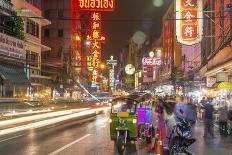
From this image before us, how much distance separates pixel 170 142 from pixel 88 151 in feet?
11.6

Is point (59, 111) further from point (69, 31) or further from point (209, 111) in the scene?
point (69, 31)

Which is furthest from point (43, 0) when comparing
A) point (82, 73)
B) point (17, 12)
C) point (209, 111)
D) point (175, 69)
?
point (209, 111)

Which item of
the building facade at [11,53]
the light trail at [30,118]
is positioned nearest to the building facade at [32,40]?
the building facade at [11,53]

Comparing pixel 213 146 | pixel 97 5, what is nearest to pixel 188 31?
pixel 213 146

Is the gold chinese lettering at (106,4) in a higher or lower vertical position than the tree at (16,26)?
higher

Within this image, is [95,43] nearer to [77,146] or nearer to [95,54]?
[95,54]

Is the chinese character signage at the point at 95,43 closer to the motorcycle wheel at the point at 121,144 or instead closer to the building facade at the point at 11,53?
the building facade at the point at 11,53

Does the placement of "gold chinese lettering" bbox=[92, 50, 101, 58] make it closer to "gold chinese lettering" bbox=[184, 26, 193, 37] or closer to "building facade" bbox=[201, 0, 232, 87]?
"building facade" bbox=[201, 0, 232, 87]

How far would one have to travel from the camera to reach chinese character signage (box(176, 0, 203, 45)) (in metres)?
31.5

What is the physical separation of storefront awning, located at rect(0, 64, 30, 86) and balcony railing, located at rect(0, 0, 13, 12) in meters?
4.63

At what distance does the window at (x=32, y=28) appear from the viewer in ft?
144

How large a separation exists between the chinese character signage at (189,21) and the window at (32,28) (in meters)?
17.0

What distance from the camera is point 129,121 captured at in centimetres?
1630

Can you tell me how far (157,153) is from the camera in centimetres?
1445
